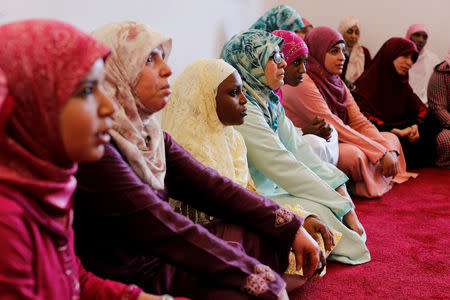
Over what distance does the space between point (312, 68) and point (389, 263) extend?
162 centimetres

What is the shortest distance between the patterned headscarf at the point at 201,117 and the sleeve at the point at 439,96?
3.03 metres

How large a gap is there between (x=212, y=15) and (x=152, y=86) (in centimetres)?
188

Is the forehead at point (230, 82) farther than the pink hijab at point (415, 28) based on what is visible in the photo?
No

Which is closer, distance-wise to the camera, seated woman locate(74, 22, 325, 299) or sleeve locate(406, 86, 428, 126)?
seated woman locate(74, 22, 325, 299)

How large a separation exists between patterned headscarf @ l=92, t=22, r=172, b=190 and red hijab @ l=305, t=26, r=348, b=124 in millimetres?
2098

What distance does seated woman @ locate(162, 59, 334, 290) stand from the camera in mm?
1790

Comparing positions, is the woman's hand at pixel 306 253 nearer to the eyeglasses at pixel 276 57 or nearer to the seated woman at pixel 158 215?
the seated woman at pixel 158 215

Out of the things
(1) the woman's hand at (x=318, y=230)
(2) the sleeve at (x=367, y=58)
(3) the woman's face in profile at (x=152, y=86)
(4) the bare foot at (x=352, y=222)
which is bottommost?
(4) the bare foot at (x=352, y=222)

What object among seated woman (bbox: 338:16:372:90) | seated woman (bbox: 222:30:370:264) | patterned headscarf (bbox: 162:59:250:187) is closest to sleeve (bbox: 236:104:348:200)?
seated woman (bbox: 222:30:370:264)

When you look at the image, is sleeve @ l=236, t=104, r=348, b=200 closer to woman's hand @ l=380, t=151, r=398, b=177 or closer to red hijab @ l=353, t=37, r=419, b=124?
woman's hand @ l=380, t=151, r=398, b=177

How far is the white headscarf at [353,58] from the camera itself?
5.09 metres

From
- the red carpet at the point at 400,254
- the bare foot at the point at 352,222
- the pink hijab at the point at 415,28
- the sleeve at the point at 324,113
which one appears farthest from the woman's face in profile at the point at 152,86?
the pink hijab at the point at 415,28

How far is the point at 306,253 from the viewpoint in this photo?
1488mm

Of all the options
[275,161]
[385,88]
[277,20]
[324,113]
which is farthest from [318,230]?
[385,88]
